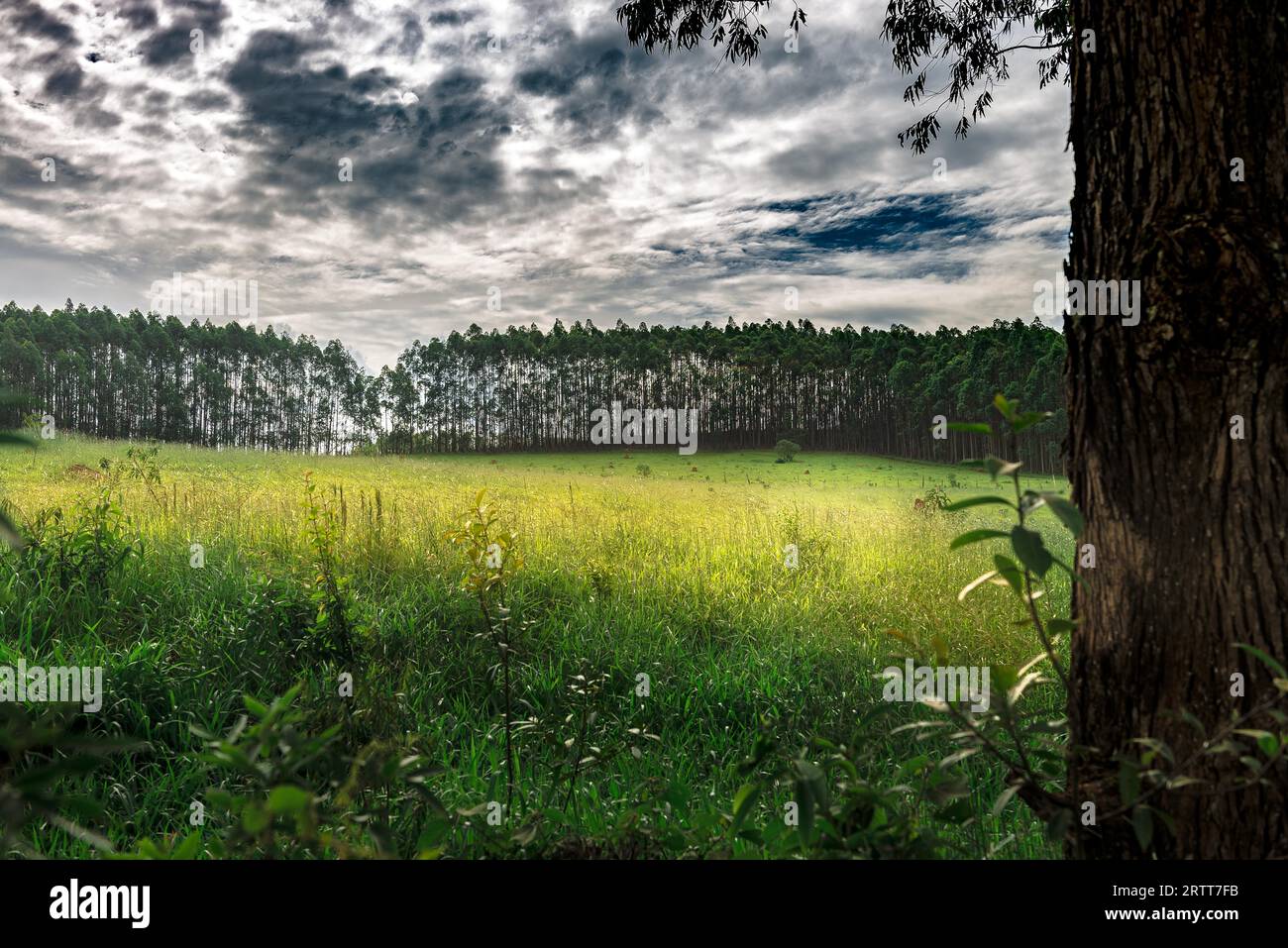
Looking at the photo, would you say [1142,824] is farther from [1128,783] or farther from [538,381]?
[538,381]

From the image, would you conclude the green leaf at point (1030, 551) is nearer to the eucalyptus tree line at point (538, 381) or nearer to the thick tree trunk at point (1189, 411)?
the thick tree trunk at point (1189, 411)

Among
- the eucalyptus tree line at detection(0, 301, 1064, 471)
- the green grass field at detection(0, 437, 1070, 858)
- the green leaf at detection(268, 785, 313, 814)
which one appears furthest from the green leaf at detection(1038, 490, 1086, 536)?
the eucalyptus tree line at detection(0, 301, 1064, 471)

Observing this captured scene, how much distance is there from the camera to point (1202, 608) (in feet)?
6.28

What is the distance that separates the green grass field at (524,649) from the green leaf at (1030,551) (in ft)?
2.91

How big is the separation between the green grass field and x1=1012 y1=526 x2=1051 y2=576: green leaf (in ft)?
2.91

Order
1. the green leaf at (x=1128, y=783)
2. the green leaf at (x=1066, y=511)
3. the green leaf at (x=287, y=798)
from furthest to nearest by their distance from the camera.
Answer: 1. the green leaf at (x=1128, y=783)
2. the green leaf at (x=1066, y=511)
3. the green leaf at (x=287, y=798)

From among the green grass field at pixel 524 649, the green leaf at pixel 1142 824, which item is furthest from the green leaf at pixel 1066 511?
the green grass field at pixel 524 649

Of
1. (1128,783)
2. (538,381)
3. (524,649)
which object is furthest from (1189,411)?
(538,381)

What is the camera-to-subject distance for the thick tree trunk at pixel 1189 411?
1881 millimetres

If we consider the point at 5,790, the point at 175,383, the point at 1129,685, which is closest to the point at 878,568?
the point at 1129,685

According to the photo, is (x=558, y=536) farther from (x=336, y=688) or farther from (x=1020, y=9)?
(x=1020, y=9)

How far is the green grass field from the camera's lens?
2945 millimetres

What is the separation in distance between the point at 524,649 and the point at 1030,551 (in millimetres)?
3785

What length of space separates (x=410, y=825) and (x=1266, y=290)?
10.9ft
